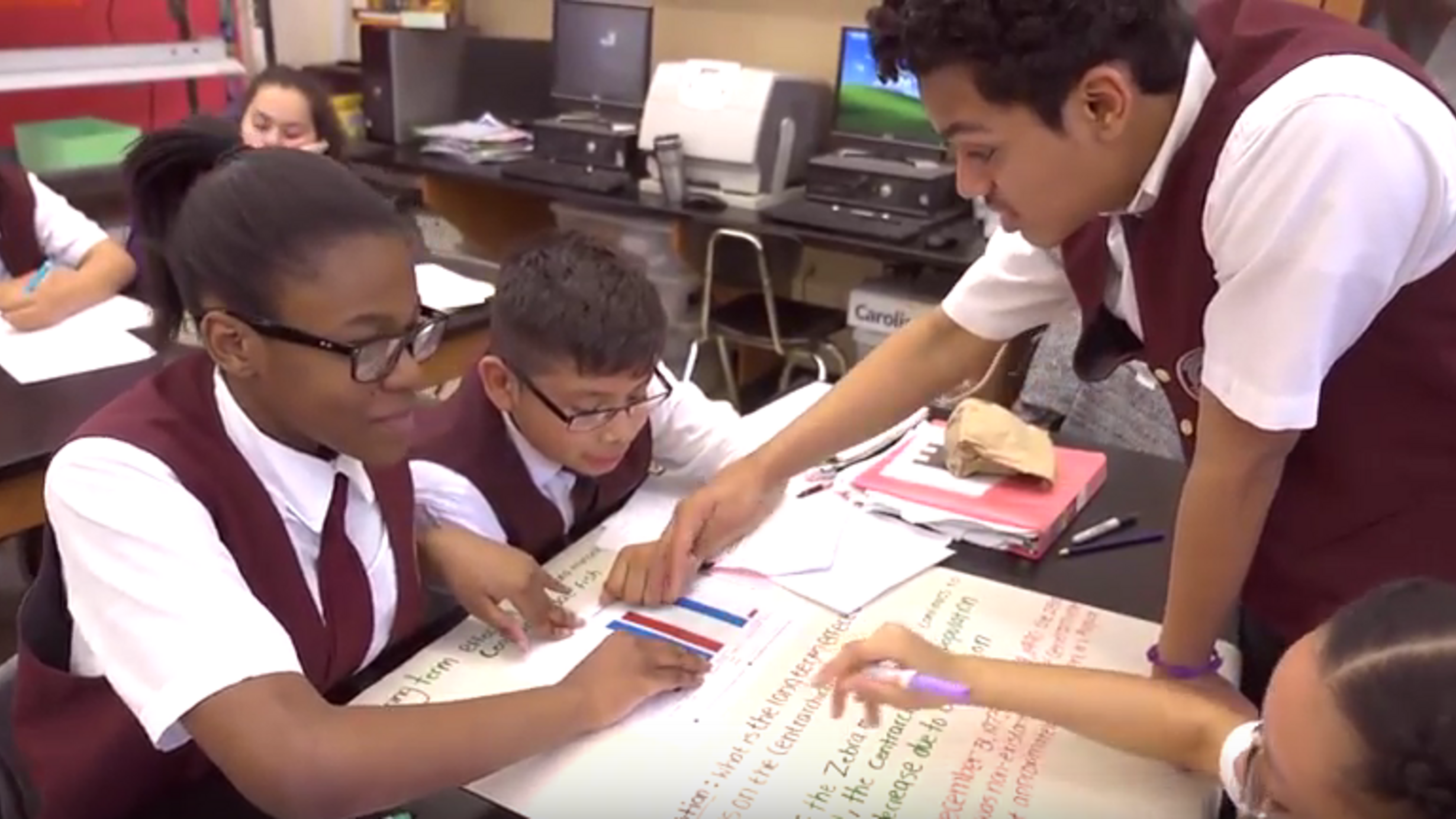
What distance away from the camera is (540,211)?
152 inches

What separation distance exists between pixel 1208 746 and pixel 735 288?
2.91m

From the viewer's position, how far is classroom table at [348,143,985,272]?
2.90 m

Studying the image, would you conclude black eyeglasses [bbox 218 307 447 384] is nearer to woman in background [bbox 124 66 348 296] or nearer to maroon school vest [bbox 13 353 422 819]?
maroon school vest [bbox 13 353 422 819]

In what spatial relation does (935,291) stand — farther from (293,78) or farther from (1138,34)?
(1138,34)

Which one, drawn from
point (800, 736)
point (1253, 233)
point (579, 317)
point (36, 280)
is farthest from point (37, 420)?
point (1253, 233)

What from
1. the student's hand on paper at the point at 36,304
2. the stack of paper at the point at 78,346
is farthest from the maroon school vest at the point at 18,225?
the stack of paper at the point at 78,346

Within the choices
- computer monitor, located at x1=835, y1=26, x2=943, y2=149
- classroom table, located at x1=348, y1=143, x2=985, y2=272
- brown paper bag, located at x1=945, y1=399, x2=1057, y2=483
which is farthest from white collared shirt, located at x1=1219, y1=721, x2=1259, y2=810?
computer monitor, located at x1=835, y1=26, x2=943, y2=149

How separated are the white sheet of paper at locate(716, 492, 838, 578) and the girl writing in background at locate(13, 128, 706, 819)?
0.23 meters

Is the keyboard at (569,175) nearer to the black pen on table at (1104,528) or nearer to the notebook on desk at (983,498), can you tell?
the notebook on desk at (983,498)

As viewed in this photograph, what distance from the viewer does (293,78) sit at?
2.62 meters

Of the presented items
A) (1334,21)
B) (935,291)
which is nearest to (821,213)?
(935,291)

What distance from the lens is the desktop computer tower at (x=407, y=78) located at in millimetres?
3635

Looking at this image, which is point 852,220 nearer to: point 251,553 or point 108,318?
point 108,318

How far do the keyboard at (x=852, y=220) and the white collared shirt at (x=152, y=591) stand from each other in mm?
2205
